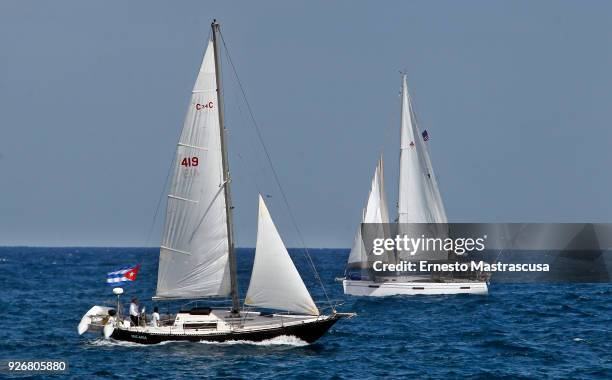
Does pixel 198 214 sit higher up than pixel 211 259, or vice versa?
pixel 198 214

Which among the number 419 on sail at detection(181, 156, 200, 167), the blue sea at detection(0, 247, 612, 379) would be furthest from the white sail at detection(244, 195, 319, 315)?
the number 419 on sail at detection(181, 156, 200, 167)

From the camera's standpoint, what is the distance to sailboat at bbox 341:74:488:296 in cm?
7150

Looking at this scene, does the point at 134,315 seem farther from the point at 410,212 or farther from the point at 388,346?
the point at 410,212

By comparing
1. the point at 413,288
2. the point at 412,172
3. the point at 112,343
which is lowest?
the point at 112,343

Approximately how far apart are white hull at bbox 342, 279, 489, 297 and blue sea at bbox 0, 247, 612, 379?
46.2 inches

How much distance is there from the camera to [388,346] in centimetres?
4706

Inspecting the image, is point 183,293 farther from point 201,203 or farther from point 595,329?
point 595,329

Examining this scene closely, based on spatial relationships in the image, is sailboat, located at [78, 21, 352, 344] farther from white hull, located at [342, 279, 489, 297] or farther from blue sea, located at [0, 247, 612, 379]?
white hull, located at [342, 279, 489, 297]

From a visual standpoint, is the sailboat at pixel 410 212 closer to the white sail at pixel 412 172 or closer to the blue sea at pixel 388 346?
the white sail at pixel 412 172

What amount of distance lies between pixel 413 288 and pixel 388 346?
80.1 feet

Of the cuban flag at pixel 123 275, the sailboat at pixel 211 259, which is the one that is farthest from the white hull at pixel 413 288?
the cuban flag at pixel 123 275

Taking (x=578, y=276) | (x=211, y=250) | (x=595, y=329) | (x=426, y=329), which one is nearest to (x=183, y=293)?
(x=211, y=250)

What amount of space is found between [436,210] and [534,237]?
120 m

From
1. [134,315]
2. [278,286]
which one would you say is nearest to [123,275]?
[134,315]
